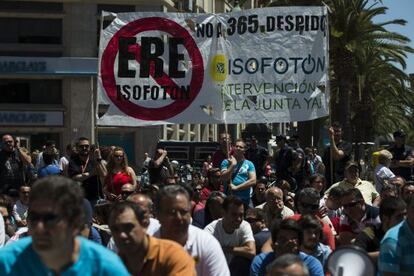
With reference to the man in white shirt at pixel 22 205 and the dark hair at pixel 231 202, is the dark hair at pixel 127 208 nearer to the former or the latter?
the dark hair at pixel 231 202

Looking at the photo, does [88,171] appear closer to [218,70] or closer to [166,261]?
[218,70]

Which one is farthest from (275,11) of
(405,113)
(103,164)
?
(405,113)

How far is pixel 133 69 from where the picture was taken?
1230 cm

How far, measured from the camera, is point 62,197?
3.45 m

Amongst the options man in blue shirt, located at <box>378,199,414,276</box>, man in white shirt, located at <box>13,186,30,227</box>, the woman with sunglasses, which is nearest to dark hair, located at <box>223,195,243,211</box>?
man in blue shirt, located at <box>378,199,414,276</box>

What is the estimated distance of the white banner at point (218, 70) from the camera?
12.3 meters

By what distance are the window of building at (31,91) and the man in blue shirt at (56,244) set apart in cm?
4133

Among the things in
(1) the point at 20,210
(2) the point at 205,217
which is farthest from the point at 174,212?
(1) the point at 20,210

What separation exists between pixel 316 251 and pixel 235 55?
16.8ft

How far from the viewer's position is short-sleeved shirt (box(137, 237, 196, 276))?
177 inches

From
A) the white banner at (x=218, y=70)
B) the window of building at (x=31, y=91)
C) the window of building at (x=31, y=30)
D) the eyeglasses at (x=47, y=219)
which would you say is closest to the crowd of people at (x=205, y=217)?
the eyeglasses at (x=47, y=219)

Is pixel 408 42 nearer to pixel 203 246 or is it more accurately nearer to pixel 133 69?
pixel 133 69

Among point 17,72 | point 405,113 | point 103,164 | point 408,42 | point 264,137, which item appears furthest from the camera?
point 405,113

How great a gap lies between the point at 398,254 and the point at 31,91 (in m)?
40.1
